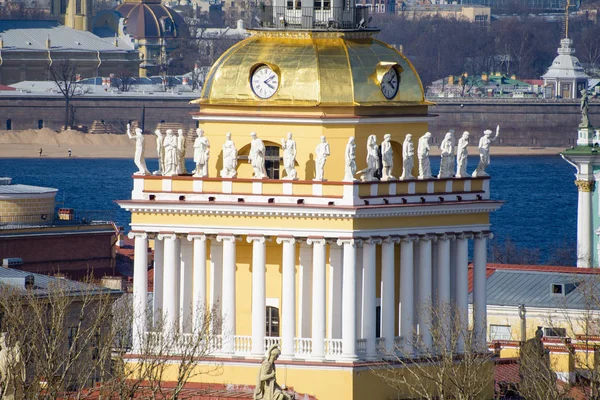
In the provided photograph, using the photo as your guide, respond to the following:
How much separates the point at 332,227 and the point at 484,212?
421 cm

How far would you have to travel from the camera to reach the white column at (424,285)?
2197 inches

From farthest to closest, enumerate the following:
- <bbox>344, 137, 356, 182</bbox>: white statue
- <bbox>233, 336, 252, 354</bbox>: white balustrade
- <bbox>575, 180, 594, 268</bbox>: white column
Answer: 1. <bbox>575, 180, 594, 268</bbox>: white column
2. <bbox>233, 336, 252, 354</bbox>: white balustrade
3. <bbox>344, 137, 356, 182</bbox>: white statue

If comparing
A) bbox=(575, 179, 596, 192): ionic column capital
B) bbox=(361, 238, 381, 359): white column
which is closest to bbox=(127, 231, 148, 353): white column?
bbox=(361, 238, 381, 359): white column

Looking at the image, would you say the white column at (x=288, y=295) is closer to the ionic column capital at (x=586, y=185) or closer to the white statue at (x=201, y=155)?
the white statue at (x=201, y=155)

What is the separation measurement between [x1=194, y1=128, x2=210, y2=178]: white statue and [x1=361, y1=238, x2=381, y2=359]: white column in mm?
3636

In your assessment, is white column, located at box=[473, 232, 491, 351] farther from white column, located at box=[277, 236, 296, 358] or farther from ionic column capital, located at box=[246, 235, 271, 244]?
ionic column capital, located at box=[246, 235, 271, 244]

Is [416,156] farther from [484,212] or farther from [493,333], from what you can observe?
[493,333]

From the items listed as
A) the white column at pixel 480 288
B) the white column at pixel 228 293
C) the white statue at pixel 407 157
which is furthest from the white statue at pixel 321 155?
the white column at pixel 480 288

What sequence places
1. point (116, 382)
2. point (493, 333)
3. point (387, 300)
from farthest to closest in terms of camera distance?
point (493, 333) < point (387, 300) < point (116, 382)

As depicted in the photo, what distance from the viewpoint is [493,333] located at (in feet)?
226

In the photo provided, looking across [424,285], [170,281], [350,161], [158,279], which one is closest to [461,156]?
[424,285]

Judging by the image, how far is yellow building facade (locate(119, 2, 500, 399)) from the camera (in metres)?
54.6

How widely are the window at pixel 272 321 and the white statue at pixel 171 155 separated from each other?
3295 mm

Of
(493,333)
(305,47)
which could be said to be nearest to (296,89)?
(305,47)
